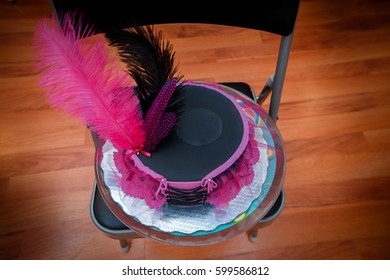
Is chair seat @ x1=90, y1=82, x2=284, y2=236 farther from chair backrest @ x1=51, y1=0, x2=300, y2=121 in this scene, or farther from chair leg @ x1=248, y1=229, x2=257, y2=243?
chair leg @ x1=248, y1=229, x2=257, y2=243

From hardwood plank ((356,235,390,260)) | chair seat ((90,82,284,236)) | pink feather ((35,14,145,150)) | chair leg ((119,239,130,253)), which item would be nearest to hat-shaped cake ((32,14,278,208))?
pink feather ((35,14,145,150))

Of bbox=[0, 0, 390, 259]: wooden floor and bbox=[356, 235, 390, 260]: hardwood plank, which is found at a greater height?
bbox=[0, 0, 390, 259]: wooden floor

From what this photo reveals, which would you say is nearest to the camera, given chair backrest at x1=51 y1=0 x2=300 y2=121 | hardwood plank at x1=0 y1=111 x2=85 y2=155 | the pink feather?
the pink feather

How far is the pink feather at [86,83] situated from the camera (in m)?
0.40

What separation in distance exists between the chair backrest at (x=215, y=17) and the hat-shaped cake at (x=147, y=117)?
0.14 meters

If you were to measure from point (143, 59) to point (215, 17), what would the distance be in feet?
0.88

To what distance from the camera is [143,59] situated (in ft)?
1.50

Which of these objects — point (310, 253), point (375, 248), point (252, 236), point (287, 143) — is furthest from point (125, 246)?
point (375, 248)

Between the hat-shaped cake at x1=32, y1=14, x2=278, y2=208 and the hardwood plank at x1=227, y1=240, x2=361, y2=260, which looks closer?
the hat-shaped cake at x1=32, y1=14, x2=278, y2=208

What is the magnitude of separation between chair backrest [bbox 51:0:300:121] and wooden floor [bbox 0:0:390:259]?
57cm

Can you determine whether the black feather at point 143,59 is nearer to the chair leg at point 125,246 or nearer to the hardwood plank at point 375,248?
the chair leg at point 125,246

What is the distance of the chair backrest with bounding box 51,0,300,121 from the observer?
584 millimetres

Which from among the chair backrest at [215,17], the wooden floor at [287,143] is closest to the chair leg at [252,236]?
the wooden floor at [287,143]

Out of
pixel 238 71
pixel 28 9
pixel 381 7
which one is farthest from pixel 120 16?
pixel 381 7
